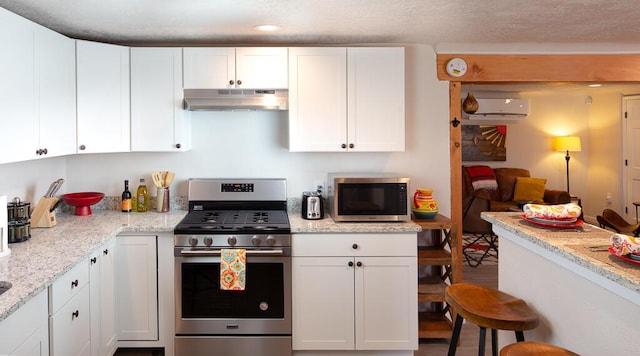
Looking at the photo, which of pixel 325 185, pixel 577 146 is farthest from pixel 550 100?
pixel 325 185

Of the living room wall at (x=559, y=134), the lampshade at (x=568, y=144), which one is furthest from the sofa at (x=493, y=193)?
the lampshade at (x=568, y=144)

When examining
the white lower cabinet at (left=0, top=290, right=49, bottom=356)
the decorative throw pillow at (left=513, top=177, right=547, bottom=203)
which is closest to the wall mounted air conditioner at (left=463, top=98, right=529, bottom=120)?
the decorative throw pillow at (left=513, top=177, right=547, bottom=203)

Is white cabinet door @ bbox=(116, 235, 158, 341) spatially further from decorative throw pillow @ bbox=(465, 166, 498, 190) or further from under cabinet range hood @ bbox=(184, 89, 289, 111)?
decorative throw pillow @ bbox=(465, 166, 498, 190)

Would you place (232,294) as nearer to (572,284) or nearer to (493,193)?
(572,284)

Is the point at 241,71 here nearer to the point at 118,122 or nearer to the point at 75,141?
the point at 118,122

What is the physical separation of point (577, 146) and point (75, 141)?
287 inches

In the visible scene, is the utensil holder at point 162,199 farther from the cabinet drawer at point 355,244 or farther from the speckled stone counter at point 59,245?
the cabinet drawer at point 355,244

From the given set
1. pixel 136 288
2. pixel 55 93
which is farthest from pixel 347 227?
pixel 55 93

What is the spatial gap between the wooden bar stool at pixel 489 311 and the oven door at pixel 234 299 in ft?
4.17

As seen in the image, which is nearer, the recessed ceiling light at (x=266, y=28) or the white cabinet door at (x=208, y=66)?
the recessed ceiling light at (x=266, y=28)

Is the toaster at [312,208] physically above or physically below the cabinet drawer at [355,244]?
above

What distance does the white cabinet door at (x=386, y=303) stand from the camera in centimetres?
319

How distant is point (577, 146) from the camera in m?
7.79

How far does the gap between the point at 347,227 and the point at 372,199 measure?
281 mm
